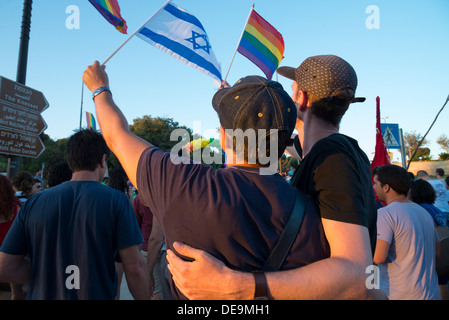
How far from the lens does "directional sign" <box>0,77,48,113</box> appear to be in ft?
18.2

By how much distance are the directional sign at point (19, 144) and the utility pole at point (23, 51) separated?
9.5 inches

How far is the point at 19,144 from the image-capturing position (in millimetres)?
5805

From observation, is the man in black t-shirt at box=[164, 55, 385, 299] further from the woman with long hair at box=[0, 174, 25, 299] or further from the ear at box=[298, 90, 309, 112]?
the woman with long hair at box=[0, 174, 25, 299]

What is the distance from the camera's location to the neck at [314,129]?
1477mm

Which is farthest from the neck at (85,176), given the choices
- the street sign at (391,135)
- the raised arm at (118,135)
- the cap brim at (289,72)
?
the street sign at (391,135)

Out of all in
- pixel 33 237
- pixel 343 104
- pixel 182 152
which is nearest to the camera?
pixel 343 104

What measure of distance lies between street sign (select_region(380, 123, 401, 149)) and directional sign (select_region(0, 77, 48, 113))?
8.73m

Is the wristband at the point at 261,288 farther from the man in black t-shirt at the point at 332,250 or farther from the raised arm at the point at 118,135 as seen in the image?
the raised arm at the point at 118,135

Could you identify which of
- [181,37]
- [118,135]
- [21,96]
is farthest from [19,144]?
[118,135]

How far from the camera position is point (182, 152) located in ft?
11.1

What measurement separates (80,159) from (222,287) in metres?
1.94

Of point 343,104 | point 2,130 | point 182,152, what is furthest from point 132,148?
point 2,130
